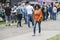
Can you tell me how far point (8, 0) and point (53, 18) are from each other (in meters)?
8.09

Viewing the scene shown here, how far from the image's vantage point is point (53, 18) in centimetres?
3122

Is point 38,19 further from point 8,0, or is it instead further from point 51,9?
point 8,0

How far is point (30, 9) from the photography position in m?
21.2

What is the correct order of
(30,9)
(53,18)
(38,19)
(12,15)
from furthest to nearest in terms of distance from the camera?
(53,18) < (12,15) < (30,9) < (38,19)

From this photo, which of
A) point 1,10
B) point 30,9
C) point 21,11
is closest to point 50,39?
point 30,9

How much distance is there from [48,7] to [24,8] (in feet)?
28.7

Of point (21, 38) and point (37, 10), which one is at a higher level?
point (37, 10)

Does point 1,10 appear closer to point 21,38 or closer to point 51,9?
point 51,9

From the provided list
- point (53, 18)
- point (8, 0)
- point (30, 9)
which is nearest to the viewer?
point (30, 9)

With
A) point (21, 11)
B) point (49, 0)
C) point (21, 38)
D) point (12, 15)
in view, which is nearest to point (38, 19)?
point (21, 38)

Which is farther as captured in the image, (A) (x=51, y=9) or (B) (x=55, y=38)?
(A) (x=51, y=9)

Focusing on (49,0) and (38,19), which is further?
(49,0)

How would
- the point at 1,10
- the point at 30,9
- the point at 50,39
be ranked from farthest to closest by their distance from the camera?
the point at 1,10, the point at 30,9, the point at 50,39

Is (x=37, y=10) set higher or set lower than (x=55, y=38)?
higher
